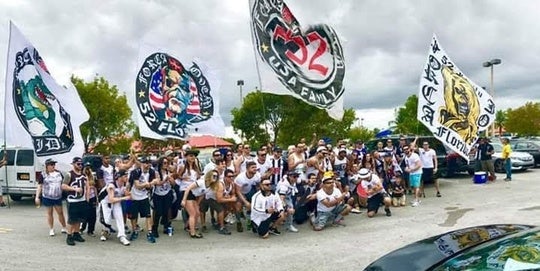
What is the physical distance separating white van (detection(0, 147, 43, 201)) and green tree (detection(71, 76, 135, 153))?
15.2m

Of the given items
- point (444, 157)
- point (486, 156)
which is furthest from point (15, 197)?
point (486, 156)

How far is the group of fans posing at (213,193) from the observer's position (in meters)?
9.78

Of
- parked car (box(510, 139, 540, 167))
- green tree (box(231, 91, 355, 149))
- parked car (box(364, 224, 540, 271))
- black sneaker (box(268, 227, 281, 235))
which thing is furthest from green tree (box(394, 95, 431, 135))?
parked car (box(364, 224, 540, 271))

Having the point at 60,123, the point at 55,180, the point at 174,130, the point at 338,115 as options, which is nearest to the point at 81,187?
the point at 55,180

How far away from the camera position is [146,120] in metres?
11.3

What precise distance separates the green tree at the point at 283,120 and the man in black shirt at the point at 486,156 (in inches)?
734

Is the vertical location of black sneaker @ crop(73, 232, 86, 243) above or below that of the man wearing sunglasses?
below

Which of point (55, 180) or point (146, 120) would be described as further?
point (146, 120)

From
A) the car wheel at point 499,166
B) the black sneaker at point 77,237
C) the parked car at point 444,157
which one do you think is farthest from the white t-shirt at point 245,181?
the car wheel at point 499,166

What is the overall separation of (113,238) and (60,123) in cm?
272

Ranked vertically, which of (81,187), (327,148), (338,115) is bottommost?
(81,187)

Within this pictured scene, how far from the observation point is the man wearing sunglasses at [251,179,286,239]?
9.95 metres

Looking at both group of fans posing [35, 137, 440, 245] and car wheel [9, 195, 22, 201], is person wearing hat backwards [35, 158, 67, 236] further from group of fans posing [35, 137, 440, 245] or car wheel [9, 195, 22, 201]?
car wheel [9, 195, 22, 201]

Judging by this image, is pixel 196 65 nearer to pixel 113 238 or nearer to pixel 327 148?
pixel 327 148
